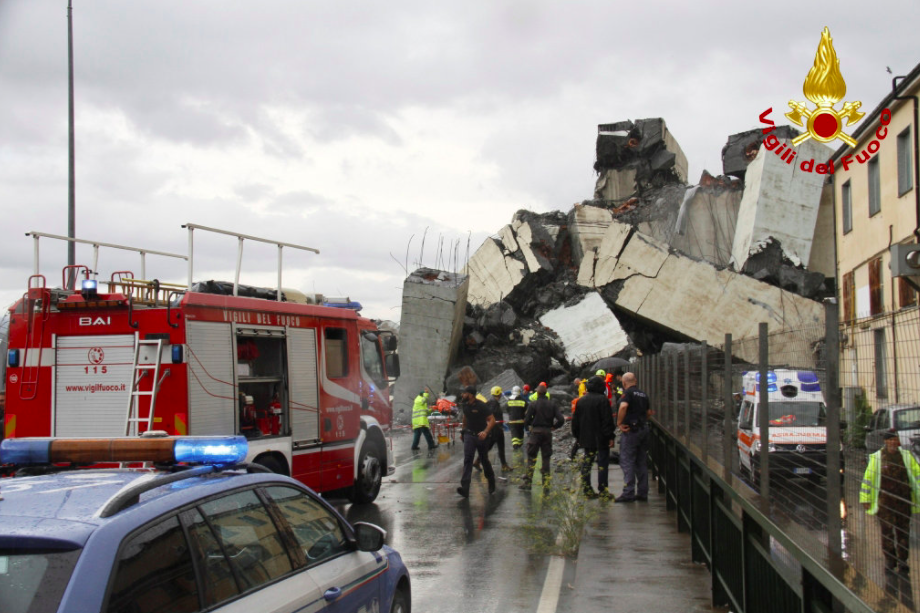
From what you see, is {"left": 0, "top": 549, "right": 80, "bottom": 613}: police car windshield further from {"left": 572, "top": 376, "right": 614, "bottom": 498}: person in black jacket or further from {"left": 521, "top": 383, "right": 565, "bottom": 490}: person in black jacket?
{"left": 521, "top": 383, "right": 565, "bottom": 490}: person in black jacket

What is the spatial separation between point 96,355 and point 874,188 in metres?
21.3

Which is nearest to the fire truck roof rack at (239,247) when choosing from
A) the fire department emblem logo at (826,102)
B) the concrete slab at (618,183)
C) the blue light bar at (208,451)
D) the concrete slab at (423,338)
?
the blue light bar at (208,451)

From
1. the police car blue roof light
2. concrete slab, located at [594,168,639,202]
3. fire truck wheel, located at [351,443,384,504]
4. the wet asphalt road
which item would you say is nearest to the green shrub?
the wet asphalt road

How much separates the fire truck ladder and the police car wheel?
458 centimetres

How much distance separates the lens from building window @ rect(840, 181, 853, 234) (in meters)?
26.2

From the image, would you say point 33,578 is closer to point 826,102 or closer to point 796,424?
point 796,424

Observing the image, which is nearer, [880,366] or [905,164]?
[880,366]

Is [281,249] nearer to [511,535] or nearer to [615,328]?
[511,535]

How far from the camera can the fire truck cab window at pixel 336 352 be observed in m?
11.9

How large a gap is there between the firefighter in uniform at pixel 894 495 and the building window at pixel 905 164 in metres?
19.5

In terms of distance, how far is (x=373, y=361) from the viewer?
14.0 meters

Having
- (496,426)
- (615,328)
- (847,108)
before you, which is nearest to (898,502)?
(496,426)

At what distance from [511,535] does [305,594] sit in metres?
6.50

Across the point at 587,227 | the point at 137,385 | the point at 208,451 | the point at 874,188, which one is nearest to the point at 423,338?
the point at 587,227
